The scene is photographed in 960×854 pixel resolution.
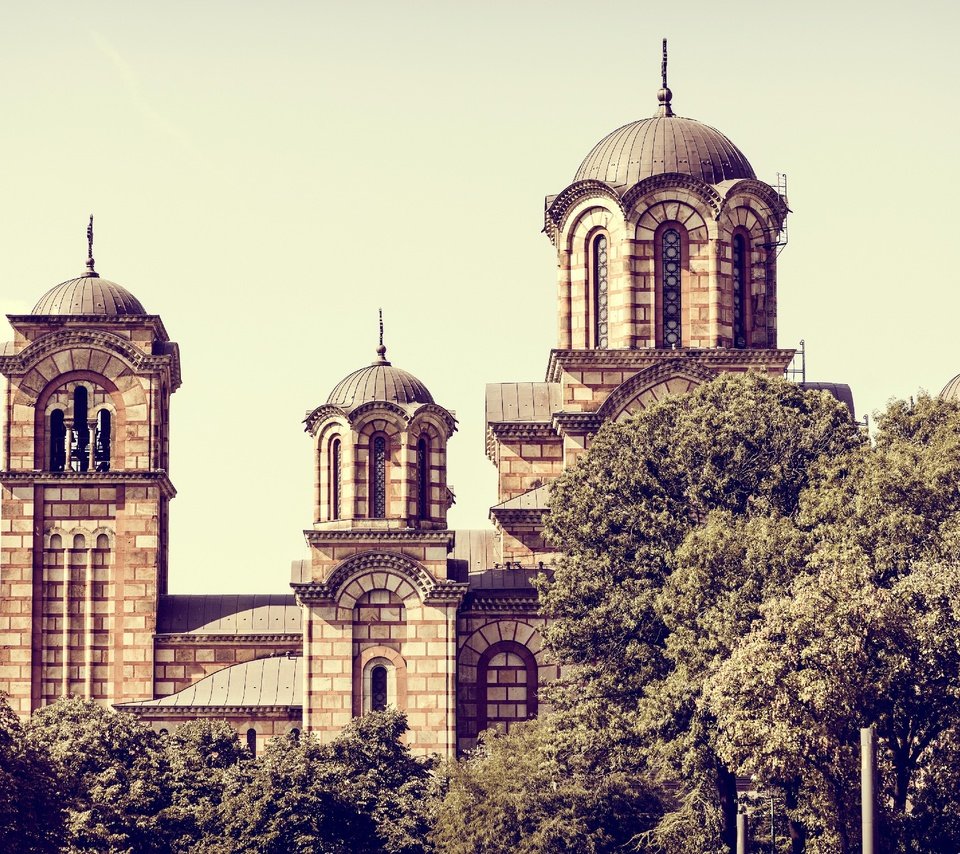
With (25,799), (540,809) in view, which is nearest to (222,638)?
(540,809)

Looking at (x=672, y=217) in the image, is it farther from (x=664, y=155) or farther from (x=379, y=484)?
(x=379, y=484)

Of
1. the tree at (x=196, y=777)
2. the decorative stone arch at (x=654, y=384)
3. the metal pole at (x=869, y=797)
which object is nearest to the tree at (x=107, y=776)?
the tree at (x=196, y=777)

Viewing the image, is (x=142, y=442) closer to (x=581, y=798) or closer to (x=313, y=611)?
(x=313, y=611)

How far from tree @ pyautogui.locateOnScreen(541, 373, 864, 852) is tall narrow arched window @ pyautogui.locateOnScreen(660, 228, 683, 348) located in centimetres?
936

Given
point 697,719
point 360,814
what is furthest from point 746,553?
point 360,814

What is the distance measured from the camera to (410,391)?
71.9m

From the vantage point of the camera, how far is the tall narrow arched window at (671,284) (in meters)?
71.9

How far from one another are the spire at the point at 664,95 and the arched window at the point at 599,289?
4184mm

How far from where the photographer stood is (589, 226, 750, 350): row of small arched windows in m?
71.9

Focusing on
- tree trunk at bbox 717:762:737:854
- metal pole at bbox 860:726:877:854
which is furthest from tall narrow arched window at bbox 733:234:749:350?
metal pole at bbox 860:726:877:854

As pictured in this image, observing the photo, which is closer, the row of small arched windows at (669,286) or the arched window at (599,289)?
the row of small arched windows at (669,286)

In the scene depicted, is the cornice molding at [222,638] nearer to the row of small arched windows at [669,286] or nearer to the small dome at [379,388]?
the small dome at [379,388]

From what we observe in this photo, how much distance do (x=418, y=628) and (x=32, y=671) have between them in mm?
10686

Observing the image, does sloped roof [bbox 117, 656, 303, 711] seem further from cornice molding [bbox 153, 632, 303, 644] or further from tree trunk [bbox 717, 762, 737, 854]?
tree trunk [bbox 717, 762, 737, 854]
